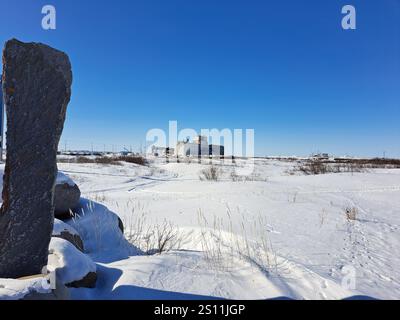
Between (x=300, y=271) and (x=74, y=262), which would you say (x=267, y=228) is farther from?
(x=74, y=262)

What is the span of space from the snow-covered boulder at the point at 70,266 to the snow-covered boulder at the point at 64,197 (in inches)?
78.7

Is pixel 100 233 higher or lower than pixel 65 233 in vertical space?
lower

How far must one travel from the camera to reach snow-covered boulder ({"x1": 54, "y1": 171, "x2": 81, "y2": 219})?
4.26 meters

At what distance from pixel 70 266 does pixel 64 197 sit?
2.48m

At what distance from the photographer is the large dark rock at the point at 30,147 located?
2039 millimetres

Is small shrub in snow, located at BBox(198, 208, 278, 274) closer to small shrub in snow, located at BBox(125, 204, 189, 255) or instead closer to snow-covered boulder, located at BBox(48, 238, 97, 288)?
small shrub in snow, located at BBox(125, 204, 189, 255)

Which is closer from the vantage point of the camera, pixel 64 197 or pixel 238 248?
pixel 238 248

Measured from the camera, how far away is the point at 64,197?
4.34 metres

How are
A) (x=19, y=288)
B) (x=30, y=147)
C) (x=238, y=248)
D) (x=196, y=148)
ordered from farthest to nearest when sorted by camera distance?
(x=196, y=148) < (x=238, y=248) < (x=30, y=147) < (x=19, y=288)

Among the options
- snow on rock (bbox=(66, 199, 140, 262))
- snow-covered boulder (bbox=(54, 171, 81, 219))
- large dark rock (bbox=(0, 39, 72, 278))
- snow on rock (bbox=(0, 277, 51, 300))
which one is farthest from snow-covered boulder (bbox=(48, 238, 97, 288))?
snow-covered boulder (bbox=(54, 171, 81, 219))

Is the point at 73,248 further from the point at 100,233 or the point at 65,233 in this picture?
the point at 100,233

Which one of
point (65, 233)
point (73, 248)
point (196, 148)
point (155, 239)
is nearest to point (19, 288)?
point (73, 248)

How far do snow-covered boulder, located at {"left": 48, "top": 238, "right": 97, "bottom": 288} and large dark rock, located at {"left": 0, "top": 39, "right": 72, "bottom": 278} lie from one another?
13cm

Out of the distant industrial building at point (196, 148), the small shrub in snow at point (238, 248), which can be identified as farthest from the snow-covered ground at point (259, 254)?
the distant industrial building at point (196, 148)
